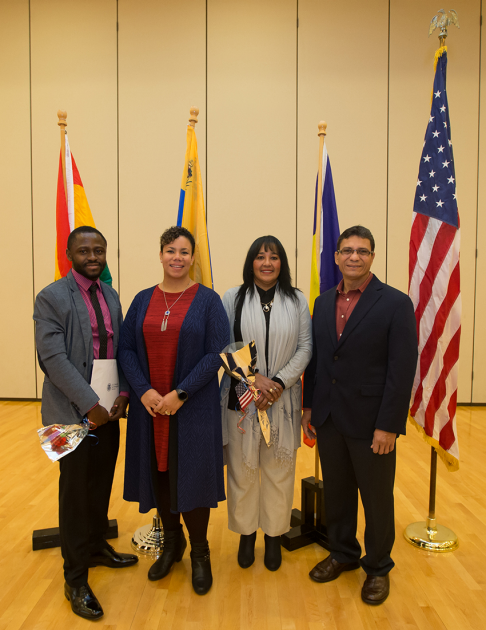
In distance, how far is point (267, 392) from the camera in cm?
224

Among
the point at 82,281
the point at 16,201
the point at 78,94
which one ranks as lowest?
the point at 82,281

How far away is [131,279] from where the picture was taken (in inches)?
241

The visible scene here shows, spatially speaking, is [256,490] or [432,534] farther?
[432,534]

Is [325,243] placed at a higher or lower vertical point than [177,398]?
higher

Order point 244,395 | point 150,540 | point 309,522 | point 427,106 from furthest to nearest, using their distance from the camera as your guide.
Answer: point 427,106 → point 309,522 → point 150,540 → point 244,395

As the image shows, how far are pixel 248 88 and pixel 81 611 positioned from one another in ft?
19.5

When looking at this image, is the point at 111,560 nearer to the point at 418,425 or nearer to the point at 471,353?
the point at 418,425

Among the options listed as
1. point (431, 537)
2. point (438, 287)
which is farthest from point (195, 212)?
point (431, 537)

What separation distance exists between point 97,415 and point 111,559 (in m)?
0.94

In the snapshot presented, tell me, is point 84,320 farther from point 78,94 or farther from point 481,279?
point 481,279

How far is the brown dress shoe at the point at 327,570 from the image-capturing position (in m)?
2.28

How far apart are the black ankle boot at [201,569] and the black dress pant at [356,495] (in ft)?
2.15

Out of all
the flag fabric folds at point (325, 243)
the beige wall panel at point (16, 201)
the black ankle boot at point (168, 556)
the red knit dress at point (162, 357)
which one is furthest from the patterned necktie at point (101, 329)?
the beige wall panel at point (16, 201)

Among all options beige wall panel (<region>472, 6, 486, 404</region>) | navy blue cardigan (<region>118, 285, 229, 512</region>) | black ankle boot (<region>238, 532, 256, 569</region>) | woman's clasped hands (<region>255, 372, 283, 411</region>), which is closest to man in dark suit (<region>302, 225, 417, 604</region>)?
woman's clasped hands (<region>255, 372, 283, 411</region>)
